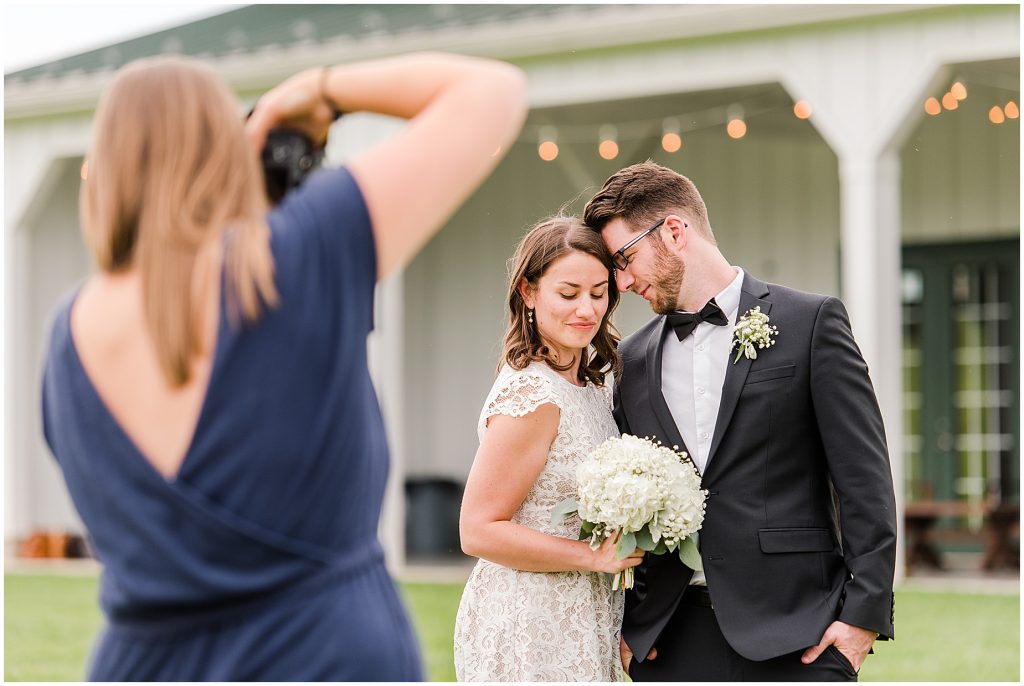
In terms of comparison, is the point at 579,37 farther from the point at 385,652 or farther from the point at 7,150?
the point at 385,652

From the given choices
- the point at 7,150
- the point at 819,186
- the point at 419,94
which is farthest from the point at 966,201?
the point at 419,94

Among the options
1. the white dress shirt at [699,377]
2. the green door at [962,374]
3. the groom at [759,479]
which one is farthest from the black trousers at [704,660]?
the green door at [962,374]

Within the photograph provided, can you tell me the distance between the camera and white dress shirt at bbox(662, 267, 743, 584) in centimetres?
346

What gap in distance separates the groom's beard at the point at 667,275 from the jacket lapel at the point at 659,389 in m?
0.09

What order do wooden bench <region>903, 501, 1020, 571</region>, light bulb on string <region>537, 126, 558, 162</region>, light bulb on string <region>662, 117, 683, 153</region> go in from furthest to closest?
light bulb on string <region>537, 126, 558, 162</region> → light bulb on string <region>662, 117, 683, 153</region> → wooden bench <region>903, 501, 1020, 571</region>

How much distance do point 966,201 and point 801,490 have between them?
978 cm

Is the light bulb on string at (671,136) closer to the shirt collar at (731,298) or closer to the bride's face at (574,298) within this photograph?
the shirt collar at (731,298)

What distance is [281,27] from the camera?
44.4 feet

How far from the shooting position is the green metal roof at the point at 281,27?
36.6 ft

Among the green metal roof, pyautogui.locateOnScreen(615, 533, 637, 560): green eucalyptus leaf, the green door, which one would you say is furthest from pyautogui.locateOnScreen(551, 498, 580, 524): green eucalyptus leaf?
the green door

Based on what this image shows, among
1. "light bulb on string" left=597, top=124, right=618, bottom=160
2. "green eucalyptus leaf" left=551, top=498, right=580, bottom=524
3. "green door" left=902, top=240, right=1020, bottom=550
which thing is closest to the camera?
"green eucalyptus leaf" left=551, top=498, right=580, bottom=524

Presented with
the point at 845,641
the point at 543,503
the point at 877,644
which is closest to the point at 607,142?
the point at 877,644

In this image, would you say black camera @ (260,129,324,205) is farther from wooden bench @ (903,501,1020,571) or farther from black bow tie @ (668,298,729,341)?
wooden bench @ (903,501,1020,571)

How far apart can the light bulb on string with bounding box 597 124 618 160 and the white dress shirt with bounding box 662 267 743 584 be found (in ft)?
31.3
